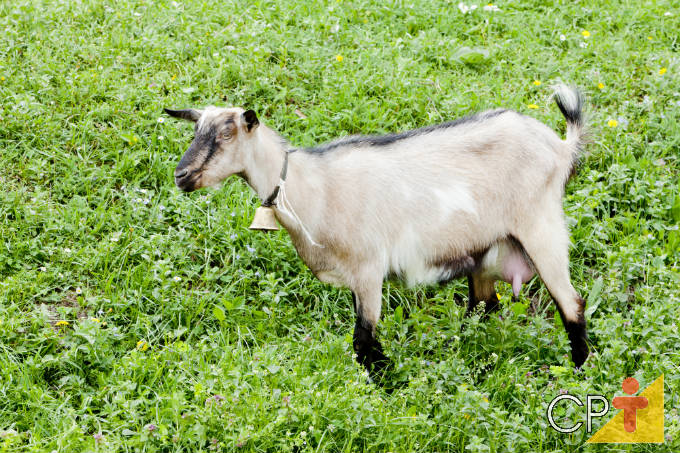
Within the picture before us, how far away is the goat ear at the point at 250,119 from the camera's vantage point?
3188 mm

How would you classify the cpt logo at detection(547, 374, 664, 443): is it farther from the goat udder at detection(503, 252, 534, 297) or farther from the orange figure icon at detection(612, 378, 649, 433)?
the goat udder at detection(503, 252, 534, 297)

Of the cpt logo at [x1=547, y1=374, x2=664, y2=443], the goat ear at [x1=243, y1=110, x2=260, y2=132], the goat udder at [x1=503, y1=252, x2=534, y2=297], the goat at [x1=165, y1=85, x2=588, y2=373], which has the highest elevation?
the goat ear at [x1=243, y1=110, x2=260, y2=132]

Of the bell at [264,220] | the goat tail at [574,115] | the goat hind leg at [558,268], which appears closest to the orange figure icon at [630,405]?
the goat hind leg at [558,268]

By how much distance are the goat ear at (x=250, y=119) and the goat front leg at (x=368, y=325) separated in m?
0.89

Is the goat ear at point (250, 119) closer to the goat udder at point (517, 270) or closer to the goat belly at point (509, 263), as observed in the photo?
the goat belly at point (509, 263)

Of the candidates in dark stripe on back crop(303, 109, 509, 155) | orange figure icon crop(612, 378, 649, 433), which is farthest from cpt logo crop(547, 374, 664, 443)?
dark stripe on back crop(303, 109, 509, 155)

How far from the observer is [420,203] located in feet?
11.6

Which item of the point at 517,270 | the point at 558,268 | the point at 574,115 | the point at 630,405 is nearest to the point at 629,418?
the point at 630,405

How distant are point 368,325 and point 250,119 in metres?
1.10

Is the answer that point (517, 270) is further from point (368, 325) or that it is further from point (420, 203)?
point (368, 325)

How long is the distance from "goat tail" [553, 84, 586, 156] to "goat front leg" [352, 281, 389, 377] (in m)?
1.24

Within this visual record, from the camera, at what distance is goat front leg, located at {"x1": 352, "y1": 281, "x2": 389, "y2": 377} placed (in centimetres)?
354

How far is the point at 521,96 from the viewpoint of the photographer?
17.4 feet

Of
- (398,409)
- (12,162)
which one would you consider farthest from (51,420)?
(12,162)
